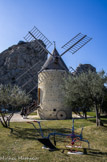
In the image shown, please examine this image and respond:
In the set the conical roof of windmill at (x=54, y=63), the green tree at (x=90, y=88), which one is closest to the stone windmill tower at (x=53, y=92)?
the conical roof of windmill at (x=54, y=63)

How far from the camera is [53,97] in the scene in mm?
17641

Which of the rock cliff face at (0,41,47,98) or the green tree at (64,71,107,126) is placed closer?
the green tree at (64,71,107,126)

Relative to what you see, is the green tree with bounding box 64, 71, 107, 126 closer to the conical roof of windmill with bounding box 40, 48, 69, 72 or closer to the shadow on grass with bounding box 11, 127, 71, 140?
the shadow on grass with bounding box 11, 127, 71, 140

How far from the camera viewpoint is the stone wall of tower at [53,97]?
17.5 metres

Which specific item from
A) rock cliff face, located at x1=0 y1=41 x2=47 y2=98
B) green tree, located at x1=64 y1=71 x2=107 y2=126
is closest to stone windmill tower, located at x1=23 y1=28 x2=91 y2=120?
green tree, located at x1=64 y1=71 x2=107 y2=126

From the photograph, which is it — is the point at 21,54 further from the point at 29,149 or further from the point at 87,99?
the point at 29,149

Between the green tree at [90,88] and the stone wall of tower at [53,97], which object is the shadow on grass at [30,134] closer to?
the green tree at [90,88]

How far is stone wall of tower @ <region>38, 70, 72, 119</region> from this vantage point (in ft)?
57.5

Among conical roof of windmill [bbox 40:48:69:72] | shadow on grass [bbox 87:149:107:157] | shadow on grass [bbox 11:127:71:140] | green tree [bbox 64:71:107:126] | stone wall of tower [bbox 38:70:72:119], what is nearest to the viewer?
shadow on grass [bbox 87:149:107:157]

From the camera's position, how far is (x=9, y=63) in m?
59.3

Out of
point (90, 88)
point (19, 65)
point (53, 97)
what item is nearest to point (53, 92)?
point (53, 97)

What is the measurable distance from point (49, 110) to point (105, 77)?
975cm

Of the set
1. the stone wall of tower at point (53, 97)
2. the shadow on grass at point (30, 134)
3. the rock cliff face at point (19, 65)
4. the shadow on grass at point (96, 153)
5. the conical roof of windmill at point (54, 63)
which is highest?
the rock cliff face at point (19, 65)

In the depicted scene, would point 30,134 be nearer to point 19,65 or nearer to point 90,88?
point 90,88
